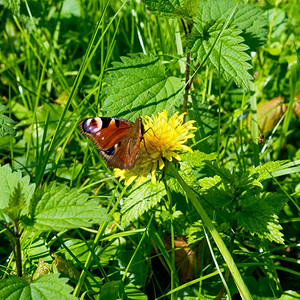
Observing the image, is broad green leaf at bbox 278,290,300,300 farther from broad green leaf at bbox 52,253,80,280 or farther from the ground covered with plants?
broad green leaf at bbox 52,253,80,280

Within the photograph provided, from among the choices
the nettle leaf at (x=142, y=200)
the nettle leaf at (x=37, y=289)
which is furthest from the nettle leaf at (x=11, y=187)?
the nettle leaf at (x=142, y=200)

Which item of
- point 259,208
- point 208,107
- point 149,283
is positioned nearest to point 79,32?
point 208,107

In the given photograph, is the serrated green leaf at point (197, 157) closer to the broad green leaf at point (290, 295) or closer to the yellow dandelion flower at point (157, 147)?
the yellow dandelion flower at point (157, 147)

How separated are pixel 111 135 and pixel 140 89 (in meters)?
0.50

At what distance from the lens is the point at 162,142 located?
1.44m

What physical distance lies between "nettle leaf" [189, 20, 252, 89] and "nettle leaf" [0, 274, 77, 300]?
3.68 feet

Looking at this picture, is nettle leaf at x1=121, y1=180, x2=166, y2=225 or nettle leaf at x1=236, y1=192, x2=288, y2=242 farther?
nettle leaf at x1=121, y1=180, x2=166, y2=225

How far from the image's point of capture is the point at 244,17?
7.06ft

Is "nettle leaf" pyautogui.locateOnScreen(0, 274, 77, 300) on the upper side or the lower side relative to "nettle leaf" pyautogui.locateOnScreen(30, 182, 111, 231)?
lower

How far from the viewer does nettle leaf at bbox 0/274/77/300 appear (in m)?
1.22

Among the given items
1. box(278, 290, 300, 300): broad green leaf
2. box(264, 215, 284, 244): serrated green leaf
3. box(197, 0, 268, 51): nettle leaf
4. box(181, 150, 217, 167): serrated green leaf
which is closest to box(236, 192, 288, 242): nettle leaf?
box(264, 215, 284, 244): serrated green leaf

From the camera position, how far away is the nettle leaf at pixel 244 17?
6.88 ft

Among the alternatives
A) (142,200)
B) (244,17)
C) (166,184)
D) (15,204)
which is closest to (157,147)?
(166,184)

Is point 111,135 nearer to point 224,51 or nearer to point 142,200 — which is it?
point 142,200
